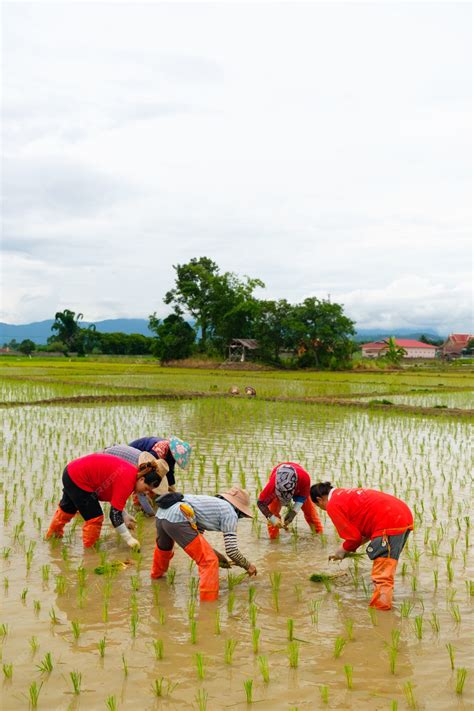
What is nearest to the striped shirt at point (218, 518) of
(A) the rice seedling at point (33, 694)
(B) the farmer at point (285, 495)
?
(B) the farmer at point (285, 495)

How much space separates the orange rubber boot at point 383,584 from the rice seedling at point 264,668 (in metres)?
0.97

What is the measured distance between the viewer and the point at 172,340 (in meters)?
38.9

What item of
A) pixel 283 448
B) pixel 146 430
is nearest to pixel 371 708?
pixel 283 448

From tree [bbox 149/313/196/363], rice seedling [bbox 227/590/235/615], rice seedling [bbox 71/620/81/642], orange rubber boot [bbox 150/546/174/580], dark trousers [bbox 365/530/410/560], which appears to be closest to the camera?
rice seedling [bbox 71/620/81/642]

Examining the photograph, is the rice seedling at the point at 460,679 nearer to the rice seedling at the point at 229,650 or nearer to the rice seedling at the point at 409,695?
the rice seedling at the point at 409,695

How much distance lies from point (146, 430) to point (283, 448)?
2.80 m

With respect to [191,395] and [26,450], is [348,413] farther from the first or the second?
[26,450]

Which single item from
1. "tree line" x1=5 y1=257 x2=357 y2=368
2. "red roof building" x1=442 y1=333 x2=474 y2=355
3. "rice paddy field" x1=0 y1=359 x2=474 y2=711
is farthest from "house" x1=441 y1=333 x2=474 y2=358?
"rice paddy field" x1=0 y1=359 x2=474 y2=711

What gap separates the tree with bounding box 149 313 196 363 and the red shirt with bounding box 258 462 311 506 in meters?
34.1

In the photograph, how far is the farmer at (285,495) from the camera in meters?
4.91

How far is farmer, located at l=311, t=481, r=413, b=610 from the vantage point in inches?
149

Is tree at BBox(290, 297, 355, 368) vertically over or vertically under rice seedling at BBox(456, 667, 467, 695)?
over

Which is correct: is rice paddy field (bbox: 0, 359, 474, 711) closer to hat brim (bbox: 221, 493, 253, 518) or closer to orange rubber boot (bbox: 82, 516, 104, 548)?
orange rubber boot (bbox: 82, 516, 104, 548)

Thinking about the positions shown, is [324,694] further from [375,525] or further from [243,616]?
[375,525]
